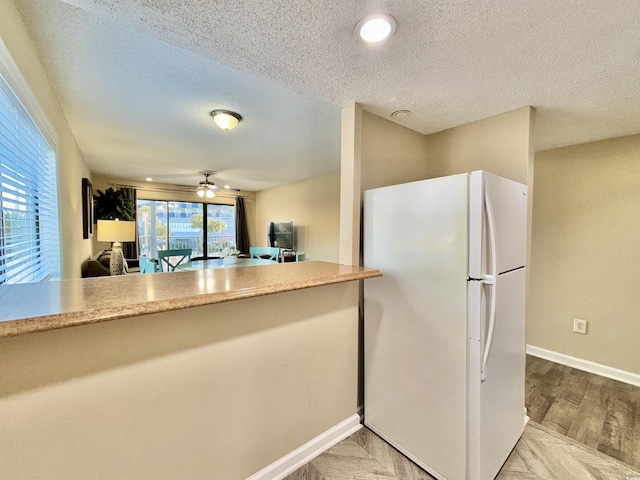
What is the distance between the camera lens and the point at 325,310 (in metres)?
1.68

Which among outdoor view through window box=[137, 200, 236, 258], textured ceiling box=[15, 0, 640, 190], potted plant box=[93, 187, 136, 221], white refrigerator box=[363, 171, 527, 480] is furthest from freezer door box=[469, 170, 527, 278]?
outdoor view through window box=[137, 200, 236, 258]

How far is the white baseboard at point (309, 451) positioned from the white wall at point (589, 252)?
2.29m

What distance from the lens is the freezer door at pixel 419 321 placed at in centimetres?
140

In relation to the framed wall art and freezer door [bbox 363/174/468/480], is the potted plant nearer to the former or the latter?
the framed wall art

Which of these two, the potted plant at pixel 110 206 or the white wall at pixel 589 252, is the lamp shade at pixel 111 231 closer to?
the potted plant at pixel 110 206

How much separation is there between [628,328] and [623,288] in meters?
0.33

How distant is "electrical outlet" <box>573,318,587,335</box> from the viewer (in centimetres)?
257

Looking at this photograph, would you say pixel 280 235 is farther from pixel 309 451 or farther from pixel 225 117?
pixel 309 451

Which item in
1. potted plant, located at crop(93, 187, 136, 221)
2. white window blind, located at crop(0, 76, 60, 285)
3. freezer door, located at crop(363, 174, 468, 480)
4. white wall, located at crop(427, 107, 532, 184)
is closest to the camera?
white window blind, located at crop(0, 76, 60, 285)

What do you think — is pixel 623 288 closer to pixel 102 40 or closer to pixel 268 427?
pixel 268 427

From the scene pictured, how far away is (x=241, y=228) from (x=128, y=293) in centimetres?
638

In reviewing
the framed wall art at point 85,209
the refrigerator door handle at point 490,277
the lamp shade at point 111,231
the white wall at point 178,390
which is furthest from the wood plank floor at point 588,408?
the framed wall art at point 85,209

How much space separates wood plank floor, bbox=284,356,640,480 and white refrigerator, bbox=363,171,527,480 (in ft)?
0.30

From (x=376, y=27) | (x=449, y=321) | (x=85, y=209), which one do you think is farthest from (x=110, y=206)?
(x=449, y=321)
